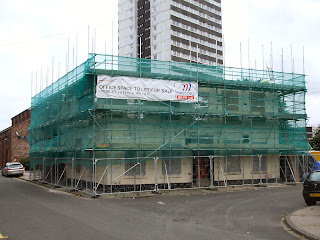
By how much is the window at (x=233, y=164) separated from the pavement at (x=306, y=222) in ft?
34.5

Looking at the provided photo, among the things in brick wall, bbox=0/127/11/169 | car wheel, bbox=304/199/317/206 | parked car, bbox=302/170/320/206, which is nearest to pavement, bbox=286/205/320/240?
parked car, bbox=302/170/320/206

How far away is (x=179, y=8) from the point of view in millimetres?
75438

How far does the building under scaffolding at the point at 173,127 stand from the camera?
20.8 metres

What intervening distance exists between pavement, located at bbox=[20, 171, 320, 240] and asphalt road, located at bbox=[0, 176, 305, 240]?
0.36 meters

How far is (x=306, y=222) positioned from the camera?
11016mm

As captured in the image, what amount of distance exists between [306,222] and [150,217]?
16.5ft

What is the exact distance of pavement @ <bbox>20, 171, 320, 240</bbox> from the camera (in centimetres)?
950

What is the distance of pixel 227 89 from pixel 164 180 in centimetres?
773

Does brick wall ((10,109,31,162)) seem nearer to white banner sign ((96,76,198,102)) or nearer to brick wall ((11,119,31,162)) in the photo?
brick wall ((11,119,31,162))

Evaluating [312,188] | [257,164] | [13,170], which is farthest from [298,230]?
[13,170]

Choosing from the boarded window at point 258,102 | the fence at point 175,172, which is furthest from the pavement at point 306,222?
the boarded window at point 258,102

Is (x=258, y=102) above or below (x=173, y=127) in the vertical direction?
above

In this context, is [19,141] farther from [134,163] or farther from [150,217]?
[150,217]

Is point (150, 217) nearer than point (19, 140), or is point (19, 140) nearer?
point (150, 217)
